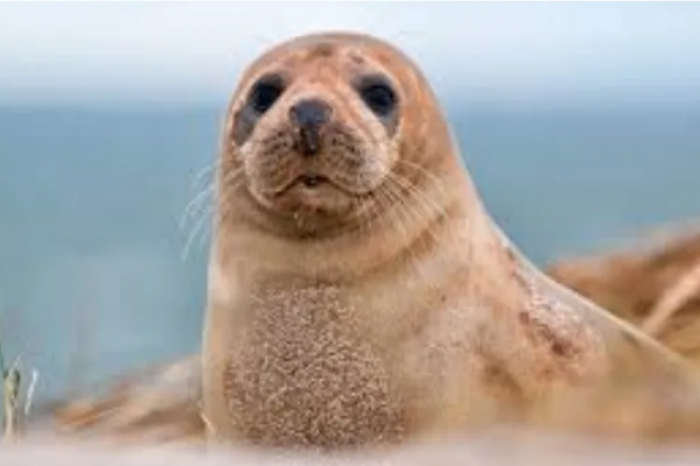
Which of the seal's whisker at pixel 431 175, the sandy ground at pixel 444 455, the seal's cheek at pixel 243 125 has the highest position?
the seal's cheek at pixel 243 125

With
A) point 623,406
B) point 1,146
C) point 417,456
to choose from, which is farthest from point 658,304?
point 417,456

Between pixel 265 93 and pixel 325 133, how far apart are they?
0.30 m

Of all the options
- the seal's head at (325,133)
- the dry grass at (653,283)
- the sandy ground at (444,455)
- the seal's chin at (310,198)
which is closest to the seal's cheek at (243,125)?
the seal's head at (325,133)

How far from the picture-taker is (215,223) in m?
4.30

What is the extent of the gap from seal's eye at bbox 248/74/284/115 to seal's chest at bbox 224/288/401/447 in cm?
38

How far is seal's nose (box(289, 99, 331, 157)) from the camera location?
3822 mm

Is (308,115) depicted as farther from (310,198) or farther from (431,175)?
(431,175)

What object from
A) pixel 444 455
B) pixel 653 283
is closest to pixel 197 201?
pixel 653 283

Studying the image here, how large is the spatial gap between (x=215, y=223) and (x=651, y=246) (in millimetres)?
2051

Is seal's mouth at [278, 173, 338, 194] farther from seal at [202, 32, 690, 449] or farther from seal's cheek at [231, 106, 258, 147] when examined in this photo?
seal's cheek at [231, 106, 258, 147]

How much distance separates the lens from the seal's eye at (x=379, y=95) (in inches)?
161

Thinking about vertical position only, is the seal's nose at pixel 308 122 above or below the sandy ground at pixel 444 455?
above

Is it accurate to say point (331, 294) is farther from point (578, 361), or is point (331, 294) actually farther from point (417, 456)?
point (417, 456)

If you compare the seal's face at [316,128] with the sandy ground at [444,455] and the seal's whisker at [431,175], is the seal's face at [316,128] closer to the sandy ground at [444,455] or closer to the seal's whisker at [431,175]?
the seal's whisker at [431,175]
